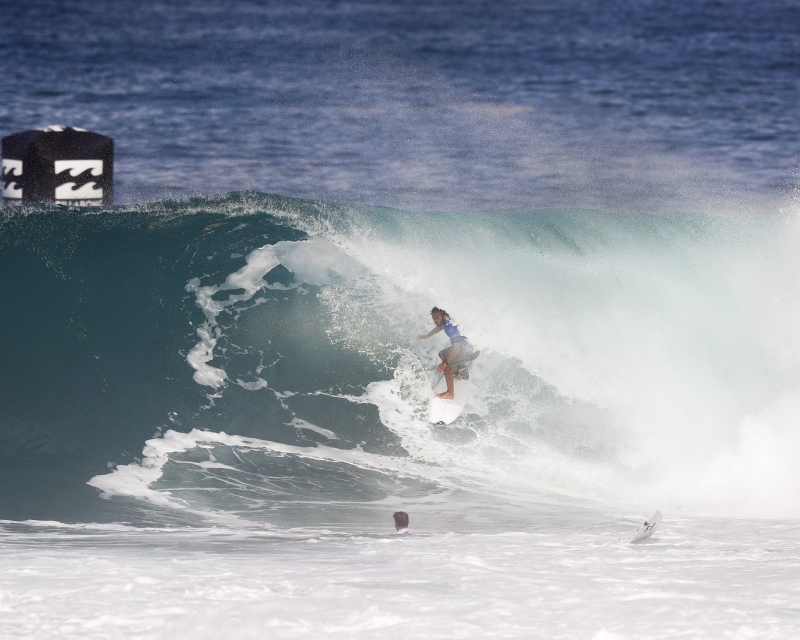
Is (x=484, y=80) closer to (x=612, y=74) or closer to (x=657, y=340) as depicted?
(x=612, y=74)

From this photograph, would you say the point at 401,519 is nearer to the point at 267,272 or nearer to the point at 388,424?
the point at 388,424

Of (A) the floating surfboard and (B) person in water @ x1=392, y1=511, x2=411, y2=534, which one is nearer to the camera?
(A) the floating surfboard

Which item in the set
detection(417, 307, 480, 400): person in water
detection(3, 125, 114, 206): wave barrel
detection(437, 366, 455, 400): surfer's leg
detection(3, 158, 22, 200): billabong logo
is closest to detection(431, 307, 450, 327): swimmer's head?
detection(417, 307, 480, 400): person in water

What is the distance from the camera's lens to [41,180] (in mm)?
12609

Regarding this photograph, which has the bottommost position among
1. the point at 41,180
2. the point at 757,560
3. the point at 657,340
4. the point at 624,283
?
the point at 757,560

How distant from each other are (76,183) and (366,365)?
15.2ft

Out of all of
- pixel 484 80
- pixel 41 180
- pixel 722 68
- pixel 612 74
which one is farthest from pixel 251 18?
pixel 41 180

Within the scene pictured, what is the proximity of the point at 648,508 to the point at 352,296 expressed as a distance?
177 inches

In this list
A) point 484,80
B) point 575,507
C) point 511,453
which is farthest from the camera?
point 484,80

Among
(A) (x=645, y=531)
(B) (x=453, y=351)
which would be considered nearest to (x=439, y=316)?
(B) (x=453, y=351)

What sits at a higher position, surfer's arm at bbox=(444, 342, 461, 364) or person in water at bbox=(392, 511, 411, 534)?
surfer's arm at bbox=(444, 342, 461, 364)

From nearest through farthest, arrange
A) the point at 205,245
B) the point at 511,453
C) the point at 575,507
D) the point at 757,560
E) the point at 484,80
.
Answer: the point at 757,560, the point at 575,507, the point at 511,453, the point at 205,245, the point at 484,80

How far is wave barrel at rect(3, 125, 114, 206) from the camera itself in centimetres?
1246

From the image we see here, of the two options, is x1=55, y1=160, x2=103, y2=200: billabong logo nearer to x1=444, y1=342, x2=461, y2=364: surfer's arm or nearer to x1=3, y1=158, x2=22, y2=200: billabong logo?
x1=3, y1=158, x2=22, y2=200: billabong logo
